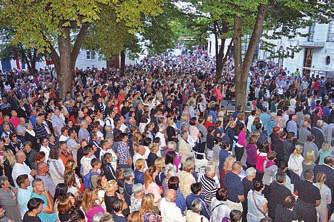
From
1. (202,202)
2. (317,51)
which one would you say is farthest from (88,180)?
(317,51)

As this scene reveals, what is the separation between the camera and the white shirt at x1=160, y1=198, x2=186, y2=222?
6.21 metres

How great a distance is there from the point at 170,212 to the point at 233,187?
1.42 m

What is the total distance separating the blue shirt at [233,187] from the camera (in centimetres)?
712

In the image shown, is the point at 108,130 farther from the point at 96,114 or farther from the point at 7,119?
the point at 7,119

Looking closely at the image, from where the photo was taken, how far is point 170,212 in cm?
626

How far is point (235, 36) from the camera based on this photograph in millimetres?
18359

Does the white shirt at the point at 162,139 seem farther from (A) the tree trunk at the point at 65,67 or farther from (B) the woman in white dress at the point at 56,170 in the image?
(A) the tree trunk at the point at 65,67

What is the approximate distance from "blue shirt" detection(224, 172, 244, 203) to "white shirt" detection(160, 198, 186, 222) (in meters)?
1.15

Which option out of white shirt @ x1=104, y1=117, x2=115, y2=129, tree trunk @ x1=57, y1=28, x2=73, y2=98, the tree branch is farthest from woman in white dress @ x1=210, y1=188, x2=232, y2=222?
the tree branch

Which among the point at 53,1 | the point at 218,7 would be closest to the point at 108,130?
the point at 53,1

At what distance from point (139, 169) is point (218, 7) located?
9519 millimetres

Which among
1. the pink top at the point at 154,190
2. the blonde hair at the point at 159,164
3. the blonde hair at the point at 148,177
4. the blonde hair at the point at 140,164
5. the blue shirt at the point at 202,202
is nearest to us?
the blue shirt at the point at 202,202

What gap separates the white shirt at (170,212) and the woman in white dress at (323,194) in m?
2.59

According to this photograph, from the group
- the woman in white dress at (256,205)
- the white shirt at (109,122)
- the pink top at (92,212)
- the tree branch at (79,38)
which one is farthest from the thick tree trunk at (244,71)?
the pink top at (92,212)
